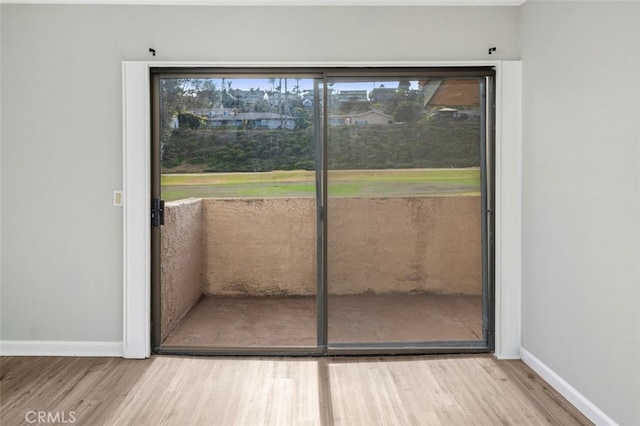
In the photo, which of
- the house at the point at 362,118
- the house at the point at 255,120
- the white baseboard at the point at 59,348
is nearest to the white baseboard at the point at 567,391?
the house at the point at 362,118

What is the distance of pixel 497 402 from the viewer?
270cm

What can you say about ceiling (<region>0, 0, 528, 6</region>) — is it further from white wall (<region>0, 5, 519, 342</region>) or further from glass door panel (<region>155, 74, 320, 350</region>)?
glass door panel (<region>155, 74, 320, 350</region>)

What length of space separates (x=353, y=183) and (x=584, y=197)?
58.8 inches

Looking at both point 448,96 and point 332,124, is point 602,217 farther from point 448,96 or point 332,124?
point 332,124

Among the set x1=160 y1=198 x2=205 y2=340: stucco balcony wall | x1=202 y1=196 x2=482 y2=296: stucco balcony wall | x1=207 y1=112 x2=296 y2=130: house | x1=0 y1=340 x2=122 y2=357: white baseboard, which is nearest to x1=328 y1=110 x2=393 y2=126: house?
x1=207 y1=112 x2=296 y2=130: house

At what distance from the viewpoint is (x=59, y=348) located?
341 centimetres

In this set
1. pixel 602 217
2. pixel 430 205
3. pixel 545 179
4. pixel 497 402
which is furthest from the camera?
pixel 430 205

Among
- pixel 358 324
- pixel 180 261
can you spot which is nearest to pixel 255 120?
pixel 180 261

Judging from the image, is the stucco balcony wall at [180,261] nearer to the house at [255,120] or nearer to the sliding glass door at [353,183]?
the sliding glass door at [353,183]

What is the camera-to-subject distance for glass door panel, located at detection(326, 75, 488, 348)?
11.2ft

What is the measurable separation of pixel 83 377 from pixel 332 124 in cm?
243

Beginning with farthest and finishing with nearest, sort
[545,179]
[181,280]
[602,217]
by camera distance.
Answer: [181,280] < [545,179] < [602,217]

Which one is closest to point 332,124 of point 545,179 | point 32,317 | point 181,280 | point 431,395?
point 545,179

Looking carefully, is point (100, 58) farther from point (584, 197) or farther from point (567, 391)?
point (567, 391)
